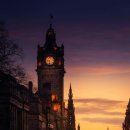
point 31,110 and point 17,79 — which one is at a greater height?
point 31,110

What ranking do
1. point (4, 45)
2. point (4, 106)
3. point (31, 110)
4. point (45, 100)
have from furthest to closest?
point (45, 100) → point (31, 110) → point (4, 106) → point (4, 45)

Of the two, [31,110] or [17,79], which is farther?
[31,110]

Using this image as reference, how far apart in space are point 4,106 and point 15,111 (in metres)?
12.5

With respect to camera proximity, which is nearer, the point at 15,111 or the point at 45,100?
the point at 15,111

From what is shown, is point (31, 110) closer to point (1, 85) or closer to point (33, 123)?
point (33, 123)

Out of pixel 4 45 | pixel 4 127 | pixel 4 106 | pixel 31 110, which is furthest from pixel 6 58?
pixel 31 110

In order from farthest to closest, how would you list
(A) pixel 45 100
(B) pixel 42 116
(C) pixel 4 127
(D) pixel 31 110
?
1. (A) pixel 45 100
2. (B) pixel 42 116
3. (D) pixel 31 110
4. (C) pixel 4 127

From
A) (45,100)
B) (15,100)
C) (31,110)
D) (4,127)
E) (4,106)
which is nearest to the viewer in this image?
(4,127)

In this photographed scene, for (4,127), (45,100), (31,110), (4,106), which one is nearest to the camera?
(4,127)

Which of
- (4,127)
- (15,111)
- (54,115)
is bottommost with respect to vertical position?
(4,127)

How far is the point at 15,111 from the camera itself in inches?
4341

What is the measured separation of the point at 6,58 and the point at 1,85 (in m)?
4.06

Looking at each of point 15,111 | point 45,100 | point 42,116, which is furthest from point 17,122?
point 45,100

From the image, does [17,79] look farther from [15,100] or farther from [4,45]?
[15,100]
